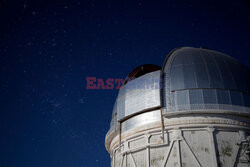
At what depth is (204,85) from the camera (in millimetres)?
17375

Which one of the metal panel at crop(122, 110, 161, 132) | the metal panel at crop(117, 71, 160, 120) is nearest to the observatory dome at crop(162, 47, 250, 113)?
the metal panel at crop(117, 71, 160, 120)

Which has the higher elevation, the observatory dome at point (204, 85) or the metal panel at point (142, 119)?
the observatory dome at point (204, 85)

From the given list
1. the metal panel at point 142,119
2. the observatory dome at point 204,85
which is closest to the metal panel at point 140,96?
the metal panel at point 142,119

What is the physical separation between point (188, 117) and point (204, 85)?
101 inches

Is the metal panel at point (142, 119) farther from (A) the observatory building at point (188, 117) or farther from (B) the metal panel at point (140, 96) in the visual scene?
(B) the metal panel at point (140, 96)

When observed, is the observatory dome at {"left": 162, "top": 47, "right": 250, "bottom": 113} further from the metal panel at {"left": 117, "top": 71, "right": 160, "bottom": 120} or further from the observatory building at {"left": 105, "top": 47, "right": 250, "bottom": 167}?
the metal panel at {"left": 117, "top": 71, "right": 160, "bottom": 120}

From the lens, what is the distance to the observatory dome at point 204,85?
16.9 metres

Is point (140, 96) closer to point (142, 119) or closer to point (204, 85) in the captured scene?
point (142, 119)

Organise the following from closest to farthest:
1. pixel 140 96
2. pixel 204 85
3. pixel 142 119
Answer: pixel 204 85
pixel 142 119
pixel 140 96

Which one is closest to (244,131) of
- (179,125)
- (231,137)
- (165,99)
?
(231,137)

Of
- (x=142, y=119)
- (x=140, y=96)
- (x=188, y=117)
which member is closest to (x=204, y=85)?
(x=188, y=117)

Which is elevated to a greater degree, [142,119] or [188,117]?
[142,119]

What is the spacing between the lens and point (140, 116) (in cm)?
1855

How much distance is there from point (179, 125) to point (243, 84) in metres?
5.84
